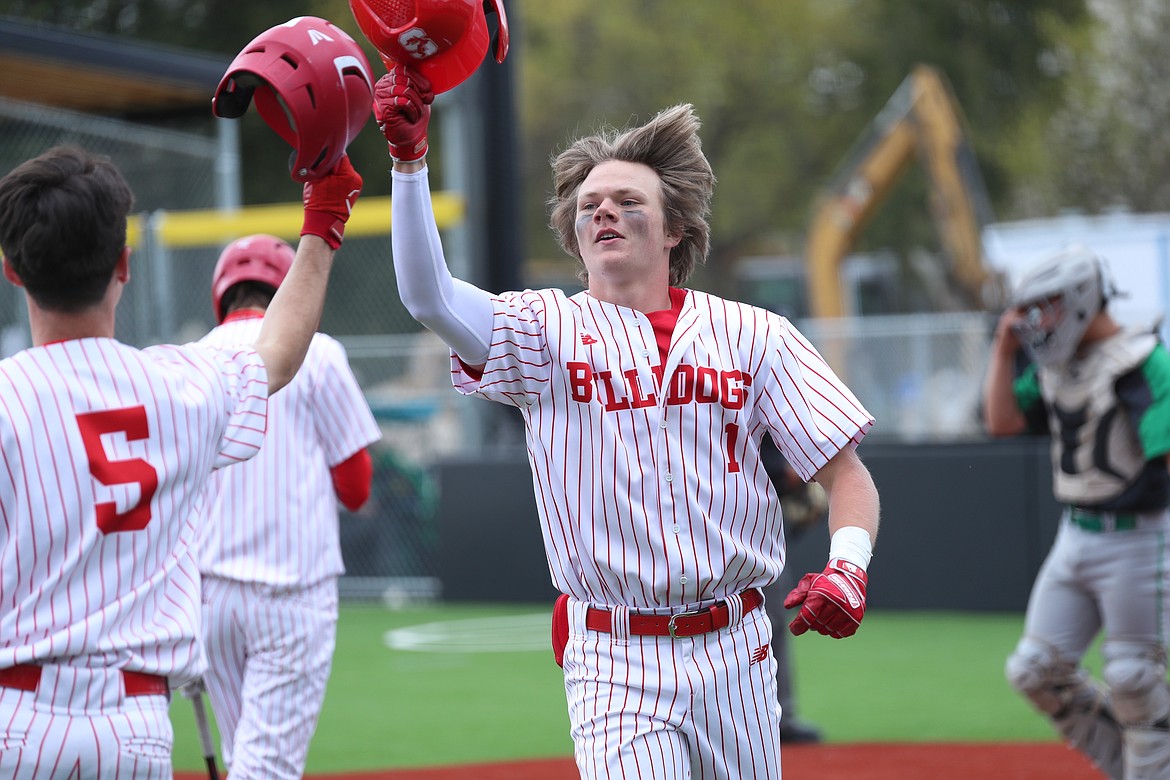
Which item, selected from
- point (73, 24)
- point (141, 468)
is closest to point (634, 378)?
point (141, 468)

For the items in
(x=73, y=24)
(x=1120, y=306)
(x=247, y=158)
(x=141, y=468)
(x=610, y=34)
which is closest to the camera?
(x=141, y=468)

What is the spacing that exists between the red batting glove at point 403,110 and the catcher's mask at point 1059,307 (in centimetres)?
367

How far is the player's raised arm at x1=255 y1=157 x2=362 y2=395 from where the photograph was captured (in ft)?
11.0

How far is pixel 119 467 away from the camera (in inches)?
116

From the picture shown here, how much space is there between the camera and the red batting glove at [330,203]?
11.2ft

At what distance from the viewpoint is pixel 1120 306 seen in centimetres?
1830

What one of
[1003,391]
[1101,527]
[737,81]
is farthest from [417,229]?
[737,81]

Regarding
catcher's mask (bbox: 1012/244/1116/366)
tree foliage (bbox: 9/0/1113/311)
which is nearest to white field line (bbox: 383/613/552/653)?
catcher's mask (bbox: 1012/244/1116/366)

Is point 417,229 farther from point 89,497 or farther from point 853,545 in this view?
point 853,545

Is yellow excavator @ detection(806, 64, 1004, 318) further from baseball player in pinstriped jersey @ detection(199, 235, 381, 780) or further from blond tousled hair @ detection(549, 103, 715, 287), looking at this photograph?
blond tousled hair @ detection(549, 103, 715, 287)

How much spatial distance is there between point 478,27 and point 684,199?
73 cm

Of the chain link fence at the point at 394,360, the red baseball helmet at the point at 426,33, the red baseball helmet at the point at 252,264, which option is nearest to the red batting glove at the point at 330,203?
the red baseball helmet at the point at 426,33

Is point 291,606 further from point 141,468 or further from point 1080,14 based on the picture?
point 1080,14

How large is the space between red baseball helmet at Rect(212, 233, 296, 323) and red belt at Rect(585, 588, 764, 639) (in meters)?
2.23
